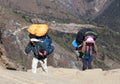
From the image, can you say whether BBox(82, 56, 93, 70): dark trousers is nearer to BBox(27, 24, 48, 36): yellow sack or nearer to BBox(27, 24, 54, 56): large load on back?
BBox(27, 24, 54, 56): large load on back

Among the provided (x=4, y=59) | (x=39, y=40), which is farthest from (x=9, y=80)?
(x=4, y=59)

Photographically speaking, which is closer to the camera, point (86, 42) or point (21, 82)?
point (21, 82)

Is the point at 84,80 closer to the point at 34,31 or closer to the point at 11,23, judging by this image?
the point at 34,31

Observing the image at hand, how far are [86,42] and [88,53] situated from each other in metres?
0.46

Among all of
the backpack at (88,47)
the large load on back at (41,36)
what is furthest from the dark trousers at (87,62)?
→ the large load on back at (41,36)

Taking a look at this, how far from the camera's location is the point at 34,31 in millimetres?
12820

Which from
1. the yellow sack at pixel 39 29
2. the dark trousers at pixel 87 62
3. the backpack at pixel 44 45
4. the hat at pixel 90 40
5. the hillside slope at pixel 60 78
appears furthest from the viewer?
the dark trousers at pixel 87 62

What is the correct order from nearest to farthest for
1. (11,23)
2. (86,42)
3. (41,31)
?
(41,31) < (86,42) < (11,23)

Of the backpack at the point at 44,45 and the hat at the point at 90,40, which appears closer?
the backpack at the point at 44,45

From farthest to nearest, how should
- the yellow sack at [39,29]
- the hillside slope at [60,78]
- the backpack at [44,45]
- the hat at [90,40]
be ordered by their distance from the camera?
the hat at [90,40] < the backpack at [44,45] < the yellow sack at [39,29] < the hillside slope at [60,78]

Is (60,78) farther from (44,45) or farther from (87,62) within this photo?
(87,62)

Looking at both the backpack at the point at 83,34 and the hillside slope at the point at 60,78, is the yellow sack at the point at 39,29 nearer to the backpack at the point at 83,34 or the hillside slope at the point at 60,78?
the hillside slope at the point at 60,78

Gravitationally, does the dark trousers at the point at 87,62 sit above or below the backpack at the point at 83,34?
below

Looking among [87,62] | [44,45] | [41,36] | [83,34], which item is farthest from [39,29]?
[87,62]
